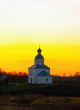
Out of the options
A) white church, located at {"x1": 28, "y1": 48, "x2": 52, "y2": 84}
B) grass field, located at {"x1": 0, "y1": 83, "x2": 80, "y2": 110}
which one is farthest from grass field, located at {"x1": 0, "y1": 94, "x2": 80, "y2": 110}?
white church, located at {"x1": 28, "y1": 48, "x2": 52, "y2": 84}

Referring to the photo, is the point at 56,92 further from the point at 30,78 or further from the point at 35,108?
the point at 30,78

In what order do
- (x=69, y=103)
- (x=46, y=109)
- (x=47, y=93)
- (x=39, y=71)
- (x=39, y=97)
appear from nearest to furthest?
(x=46, y=109) → (x=69, y=103) → (x=39, y=97) → (x=47, y=93) → (x=39, y=71)

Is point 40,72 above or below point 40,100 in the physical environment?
above

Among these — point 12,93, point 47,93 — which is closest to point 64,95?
point 47,93

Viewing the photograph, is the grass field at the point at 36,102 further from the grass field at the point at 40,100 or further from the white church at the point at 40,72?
the white church at the point at 40,72

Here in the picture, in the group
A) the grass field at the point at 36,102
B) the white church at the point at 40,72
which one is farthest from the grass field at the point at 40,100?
the white church at the point at 40,72

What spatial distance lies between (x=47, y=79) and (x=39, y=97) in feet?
155

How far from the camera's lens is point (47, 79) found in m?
111

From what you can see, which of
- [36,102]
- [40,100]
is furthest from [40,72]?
[36,102]

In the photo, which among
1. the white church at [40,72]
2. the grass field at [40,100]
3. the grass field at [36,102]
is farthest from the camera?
the white church at [40,72]

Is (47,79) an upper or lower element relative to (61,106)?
upper

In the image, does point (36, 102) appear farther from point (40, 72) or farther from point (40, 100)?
point (40, 72)

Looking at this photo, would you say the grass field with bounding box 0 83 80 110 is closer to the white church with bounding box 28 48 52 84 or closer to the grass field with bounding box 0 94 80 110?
the grass field with bounding box 0 94 80 110

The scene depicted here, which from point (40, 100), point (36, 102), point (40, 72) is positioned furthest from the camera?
point (40, 72)
